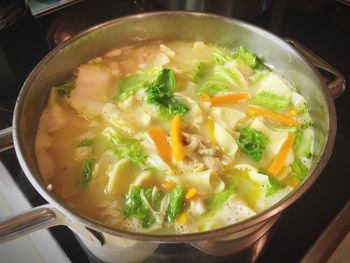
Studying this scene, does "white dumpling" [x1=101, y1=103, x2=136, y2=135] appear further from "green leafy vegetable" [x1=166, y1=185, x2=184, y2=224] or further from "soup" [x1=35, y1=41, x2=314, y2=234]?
"green leafy vegetable" [x1=166, y1=185, x2=184, y2=224]

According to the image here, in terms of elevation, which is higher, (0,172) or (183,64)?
(183,64)

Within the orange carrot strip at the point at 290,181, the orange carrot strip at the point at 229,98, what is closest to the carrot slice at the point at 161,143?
the orange carrot strip at the point at 229,98

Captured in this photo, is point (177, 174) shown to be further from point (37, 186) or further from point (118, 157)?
point (37, 186)

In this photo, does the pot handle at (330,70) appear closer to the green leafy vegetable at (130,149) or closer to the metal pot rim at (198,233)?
the metal pot rim at (198,233)

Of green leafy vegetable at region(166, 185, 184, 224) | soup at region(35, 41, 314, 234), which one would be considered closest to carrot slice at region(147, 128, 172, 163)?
soup at region(35, 41, 314, 234)

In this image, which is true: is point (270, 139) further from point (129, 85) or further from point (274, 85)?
point (129, 85)

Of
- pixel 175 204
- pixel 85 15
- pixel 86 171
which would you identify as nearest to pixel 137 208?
pixel 175 204

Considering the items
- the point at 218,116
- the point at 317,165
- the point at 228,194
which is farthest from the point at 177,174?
the point at 317,165
